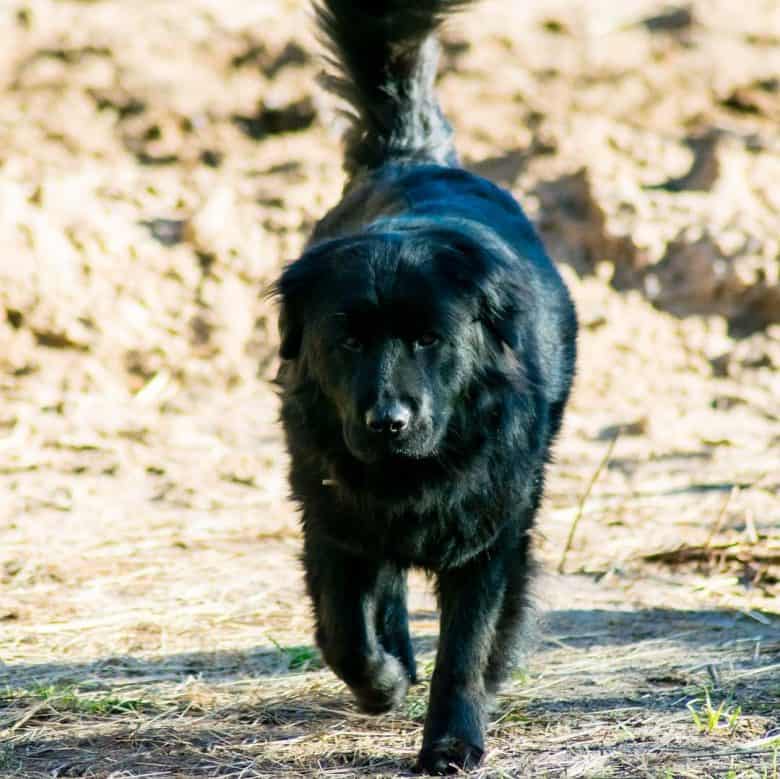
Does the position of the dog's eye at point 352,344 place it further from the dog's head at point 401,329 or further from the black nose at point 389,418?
the black nose at point 389,418

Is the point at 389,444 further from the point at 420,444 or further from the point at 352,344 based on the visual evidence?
the point at 352,344

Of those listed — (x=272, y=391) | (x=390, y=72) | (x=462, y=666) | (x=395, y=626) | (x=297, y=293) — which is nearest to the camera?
(x=462, y=666)

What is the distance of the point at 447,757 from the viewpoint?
3898 mm

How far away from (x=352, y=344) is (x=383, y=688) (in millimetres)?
1085

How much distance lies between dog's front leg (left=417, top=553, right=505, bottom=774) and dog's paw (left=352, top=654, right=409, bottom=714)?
0.24m

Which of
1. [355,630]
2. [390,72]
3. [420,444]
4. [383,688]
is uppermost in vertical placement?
[390,72]

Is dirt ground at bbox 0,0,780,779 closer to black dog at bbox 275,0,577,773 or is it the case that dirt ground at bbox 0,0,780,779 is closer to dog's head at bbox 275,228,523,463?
black dog at bbox 275,0,577,773

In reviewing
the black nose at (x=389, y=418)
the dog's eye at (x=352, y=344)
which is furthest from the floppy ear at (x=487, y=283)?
the black nose at (x=389, y=418)

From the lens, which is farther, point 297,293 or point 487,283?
point 297,293

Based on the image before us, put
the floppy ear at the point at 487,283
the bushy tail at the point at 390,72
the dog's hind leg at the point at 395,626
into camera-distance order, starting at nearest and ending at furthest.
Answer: the floppy ear at the point at 487,283, the dog's hind leg at the point at 395,626, the bushy tail at the point at 390,72

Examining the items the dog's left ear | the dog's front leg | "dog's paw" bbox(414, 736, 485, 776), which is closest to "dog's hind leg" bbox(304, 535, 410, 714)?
the dog's front leg

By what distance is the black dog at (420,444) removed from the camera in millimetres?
3928

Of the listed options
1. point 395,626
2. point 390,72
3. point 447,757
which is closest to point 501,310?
point 395,626

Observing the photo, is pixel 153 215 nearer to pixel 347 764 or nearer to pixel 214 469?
pixel 214 469
